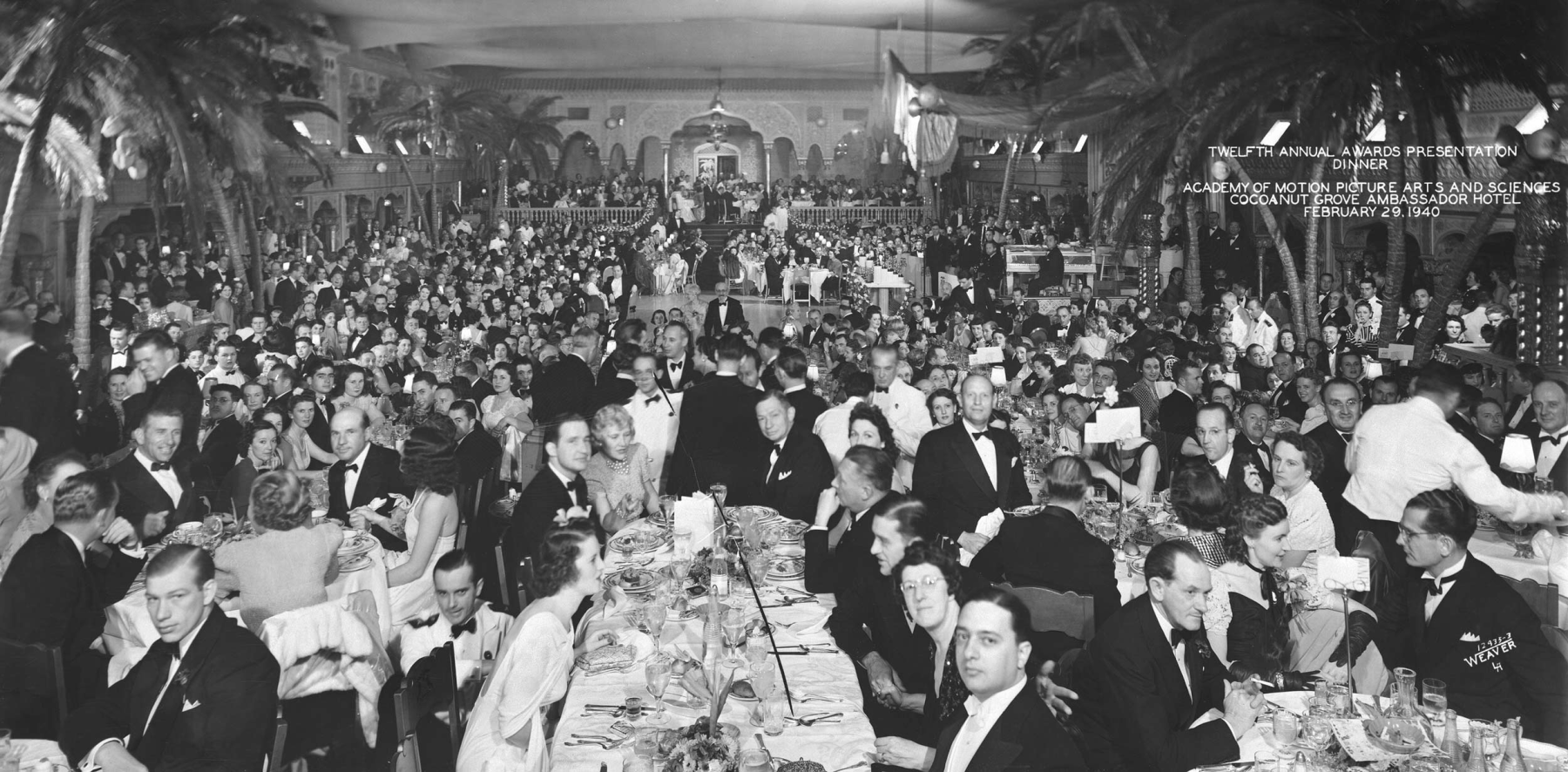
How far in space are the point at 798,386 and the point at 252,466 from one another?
262 centimetres

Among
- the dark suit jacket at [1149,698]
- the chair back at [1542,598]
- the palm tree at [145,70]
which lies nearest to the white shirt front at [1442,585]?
the chair back at [1542,598]

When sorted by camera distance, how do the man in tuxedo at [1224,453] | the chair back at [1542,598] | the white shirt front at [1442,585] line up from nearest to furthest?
the white shirt front at [1442,585]
the chair back at [1542,598]
the man in tuxedo at [1224,453]

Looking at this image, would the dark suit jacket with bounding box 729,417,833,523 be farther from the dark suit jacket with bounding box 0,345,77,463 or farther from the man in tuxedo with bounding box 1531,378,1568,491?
the dark suit jacket with bounding box 0,345,77,463

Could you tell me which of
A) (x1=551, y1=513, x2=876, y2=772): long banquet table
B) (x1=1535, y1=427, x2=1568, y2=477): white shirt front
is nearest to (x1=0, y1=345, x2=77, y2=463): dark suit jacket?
(x1=551, y1=513, x2=876, y2=772): long banquet table

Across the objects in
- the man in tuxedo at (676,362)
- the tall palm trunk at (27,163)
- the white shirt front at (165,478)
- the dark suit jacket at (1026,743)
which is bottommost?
the dark suit jacket at (1026,743)

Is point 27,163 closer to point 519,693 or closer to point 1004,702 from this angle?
point 519,693

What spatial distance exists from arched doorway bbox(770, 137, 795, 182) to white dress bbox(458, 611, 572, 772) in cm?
767

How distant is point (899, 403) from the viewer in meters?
6.36

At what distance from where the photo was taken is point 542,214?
1021cm

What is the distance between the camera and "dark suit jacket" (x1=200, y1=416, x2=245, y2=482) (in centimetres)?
589

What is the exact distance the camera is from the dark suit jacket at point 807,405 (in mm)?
5931

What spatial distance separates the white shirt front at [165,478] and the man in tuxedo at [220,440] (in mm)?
804

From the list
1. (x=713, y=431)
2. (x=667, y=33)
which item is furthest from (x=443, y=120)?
(x=713, y=431)

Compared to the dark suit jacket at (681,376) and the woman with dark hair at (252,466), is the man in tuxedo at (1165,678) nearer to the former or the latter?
the woman with dark hair at (252,466)
